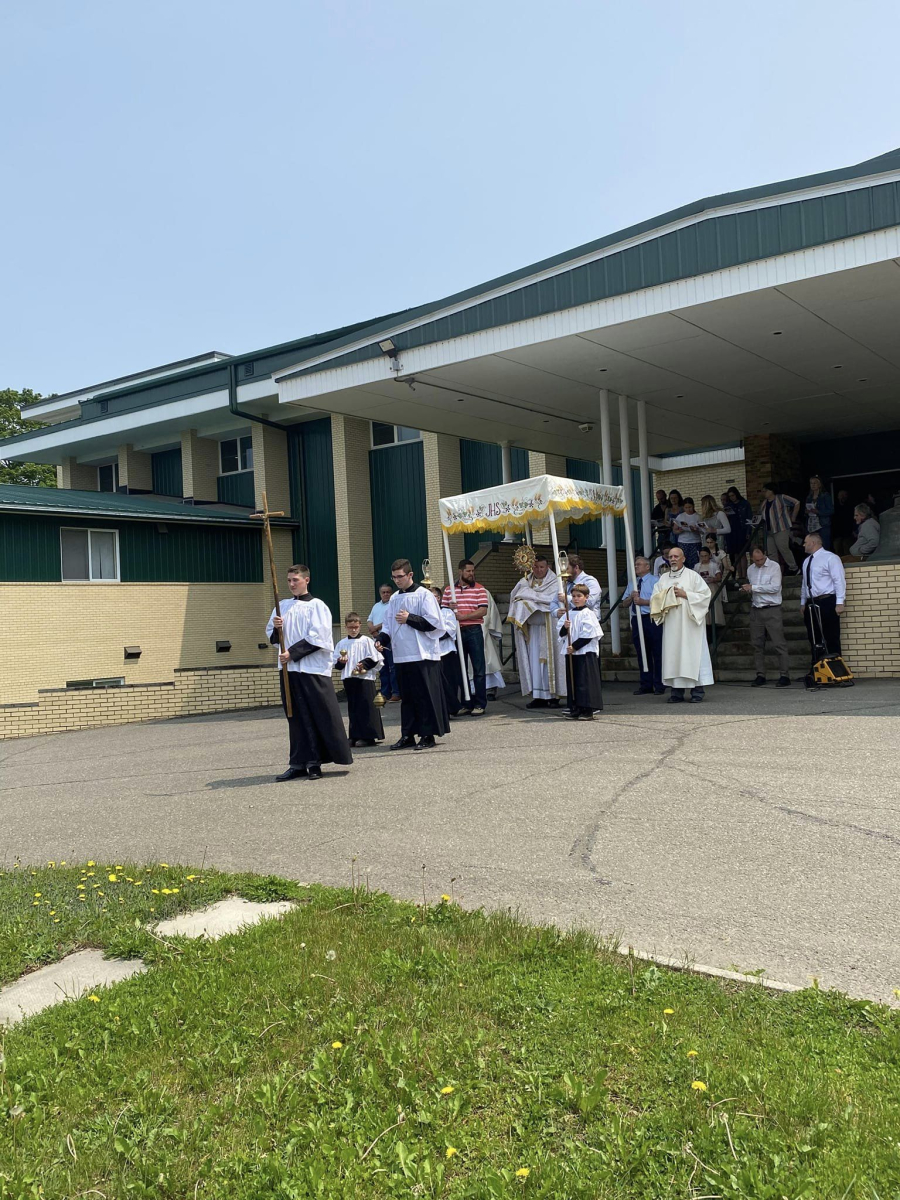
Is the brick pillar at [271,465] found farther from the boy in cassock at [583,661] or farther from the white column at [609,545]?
the boy in cassock at [583,661]

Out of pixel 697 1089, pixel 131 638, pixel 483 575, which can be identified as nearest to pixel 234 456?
pixel 131 638

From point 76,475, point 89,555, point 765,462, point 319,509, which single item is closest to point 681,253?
point 765,462

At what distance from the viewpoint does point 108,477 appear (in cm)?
3262

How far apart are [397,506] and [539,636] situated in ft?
37.6

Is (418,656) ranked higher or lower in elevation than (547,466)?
lower

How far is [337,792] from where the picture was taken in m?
8.62

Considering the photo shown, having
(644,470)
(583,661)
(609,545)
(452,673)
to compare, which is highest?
(644,470)

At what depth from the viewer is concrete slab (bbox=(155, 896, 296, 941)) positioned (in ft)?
16.0

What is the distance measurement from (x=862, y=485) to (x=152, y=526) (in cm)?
1635

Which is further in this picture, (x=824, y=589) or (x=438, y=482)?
(x=438, y=482)

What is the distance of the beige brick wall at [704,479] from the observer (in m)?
30.3

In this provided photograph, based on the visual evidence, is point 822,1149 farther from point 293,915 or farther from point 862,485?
point 862,485

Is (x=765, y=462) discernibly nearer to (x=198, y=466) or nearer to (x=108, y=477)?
(x=198, y=466)

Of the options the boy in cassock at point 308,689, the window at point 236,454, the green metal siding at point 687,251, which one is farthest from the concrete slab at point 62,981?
the window at point 236,454
